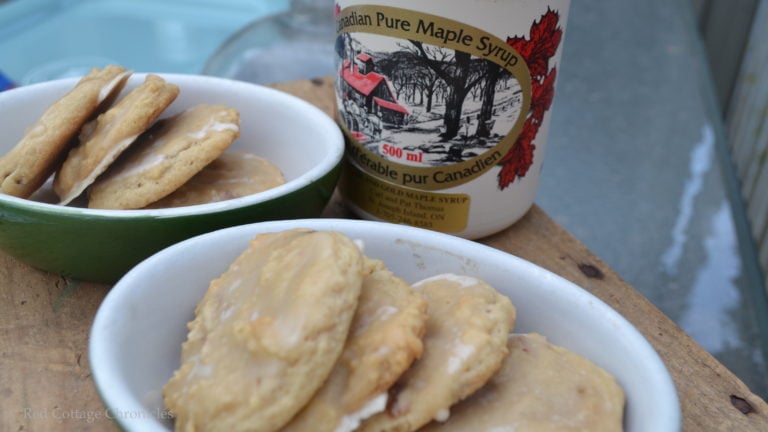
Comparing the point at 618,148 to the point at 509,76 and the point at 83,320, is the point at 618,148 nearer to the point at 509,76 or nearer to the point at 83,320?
the point at 509,76

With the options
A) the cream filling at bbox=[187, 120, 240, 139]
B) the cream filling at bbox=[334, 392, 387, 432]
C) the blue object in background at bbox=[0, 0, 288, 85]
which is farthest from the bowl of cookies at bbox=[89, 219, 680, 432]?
the blue object in background at bbox=[0, 0, 288, 85]

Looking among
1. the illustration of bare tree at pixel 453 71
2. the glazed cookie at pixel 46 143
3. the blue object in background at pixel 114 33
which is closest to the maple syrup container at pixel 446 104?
the illustration of bare tree at pixel 453 71

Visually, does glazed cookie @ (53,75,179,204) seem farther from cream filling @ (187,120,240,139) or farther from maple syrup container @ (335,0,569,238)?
maple syrup container @ (335,0,569,238)

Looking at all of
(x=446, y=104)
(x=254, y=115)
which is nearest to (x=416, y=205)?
(x=446, y=104)

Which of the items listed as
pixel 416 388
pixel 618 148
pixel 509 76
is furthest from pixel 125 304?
pixel 618 148

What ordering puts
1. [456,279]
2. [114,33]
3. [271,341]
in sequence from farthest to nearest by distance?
[114,33] → [456,279] → [271,341]

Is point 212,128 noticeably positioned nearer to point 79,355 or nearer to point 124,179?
point 124,179
